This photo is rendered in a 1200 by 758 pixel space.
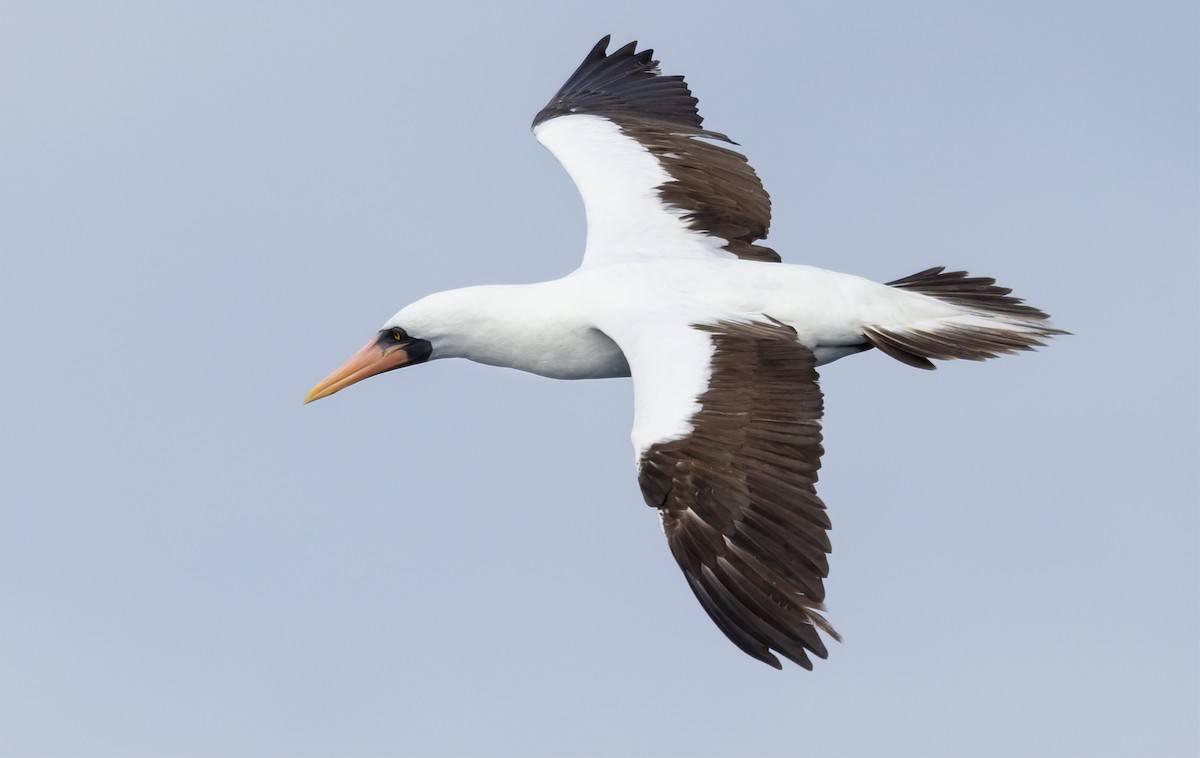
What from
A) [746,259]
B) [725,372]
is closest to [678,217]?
[746,259]

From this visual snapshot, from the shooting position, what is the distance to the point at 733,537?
930 cm

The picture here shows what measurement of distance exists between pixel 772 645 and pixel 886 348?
2503 millimetres

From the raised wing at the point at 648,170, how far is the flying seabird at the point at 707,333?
17 mm

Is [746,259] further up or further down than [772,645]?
further up

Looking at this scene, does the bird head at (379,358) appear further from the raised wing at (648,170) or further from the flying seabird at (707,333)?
the raised wing at (648,170)

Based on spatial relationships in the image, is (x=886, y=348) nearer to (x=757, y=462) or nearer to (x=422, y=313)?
(x=757, y=462)

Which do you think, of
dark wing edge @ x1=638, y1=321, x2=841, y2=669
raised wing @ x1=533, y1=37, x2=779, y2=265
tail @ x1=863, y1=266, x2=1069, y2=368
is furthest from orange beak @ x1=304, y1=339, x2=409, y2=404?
tail @ x1=863, y1=266, x2=1069, y2=368

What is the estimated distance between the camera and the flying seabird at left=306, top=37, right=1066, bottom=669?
930 cm

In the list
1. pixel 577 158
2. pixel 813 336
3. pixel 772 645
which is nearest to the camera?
pixel 772 645

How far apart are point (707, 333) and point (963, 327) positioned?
1.82m

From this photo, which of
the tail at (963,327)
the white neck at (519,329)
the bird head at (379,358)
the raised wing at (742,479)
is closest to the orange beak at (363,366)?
the bird head at (379,358)

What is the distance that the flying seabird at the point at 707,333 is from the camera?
930 cm

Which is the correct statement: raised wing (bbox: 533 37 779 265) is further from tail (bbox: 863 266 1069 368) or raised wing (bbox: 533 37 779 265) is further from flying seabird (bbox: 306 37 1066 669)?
tail (bbox: 863 266 1069 368)

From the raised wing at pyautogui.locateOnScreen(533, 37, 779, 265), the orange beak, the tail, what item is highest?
the raised wing at pyautogui.locateOnScreen(533, 37, 779, 265)
